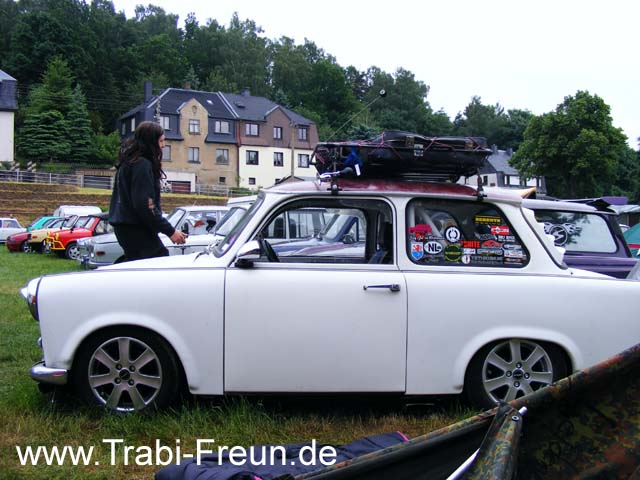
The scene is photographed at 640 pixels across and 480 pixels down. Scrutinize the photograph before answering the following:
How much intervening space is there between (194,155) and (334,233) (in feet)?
204

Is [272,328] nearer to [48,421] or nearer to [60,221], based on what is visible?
[48,421]

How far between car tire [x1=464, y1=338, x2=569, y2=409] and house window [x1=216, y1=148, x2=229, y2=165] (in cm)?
6352

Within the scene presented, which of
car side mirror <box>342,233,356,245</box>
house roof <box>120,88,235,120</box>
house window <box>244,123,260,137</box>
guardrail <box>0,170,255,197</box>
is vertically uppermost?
house roof <box>120,88,235,120</box>

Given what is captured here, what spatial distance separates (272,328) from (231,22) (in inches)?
4508

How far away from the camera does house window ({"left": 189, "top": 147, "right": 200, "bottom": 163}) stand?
213ft

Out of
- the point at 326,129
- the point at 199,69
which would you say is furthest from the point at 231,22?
the point at 326,129

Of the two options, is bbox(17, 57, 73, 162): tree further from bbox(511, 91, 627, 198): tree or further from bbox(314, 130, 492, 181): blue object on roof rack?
bbox(314, 130, 492, 181): blue object on roof rack

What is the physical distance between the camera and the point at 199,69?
10312cm

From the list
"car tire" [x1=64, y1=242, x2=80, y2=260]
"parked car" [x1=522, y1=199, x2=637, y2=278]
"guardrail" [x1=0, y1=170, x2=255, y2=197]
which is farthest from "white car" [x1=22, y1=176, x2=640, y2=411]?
"guardrail" [x1=0, y1=170, x2=255, y2=197]

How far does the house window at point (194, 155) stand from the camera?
64.9 m

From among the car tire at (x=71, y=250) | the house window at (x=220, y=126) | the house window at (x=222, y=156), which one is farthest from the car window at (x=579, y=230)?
the house window at (x=220, y=126)

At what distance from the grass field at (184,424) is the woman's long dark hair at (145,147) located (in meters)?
1.59

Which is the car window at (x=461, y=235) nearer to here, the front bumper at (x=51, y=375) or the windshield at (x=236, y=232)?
the windshield at (x=236, y=232)

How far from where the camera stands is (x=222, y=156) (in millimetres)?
66312
